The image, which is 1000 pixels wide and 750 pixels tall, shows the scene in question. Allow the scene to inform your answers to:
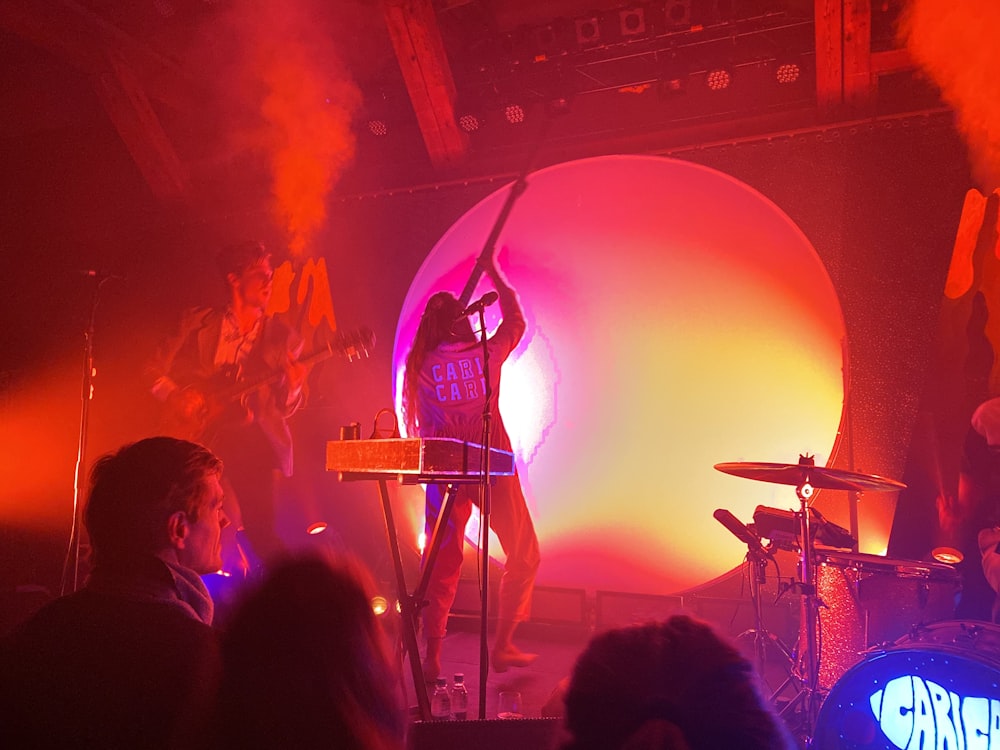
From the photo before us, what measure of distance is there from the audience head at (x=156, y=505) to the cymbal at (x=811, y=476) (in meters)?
2.26

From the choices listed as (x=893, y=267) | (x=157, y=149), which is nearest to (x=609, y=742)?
(x=893, y=267)

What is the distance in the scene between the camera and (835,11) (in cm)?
430

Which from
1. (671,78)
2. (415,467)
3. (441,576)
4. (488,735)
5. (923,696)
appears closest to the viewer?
(488,735)

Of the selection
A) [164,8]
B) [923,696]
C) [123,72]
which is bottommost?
[923,696]

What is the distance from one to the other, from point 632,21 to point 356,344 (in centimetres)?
290

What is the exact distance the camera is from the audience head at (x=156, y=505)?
1.68 meters

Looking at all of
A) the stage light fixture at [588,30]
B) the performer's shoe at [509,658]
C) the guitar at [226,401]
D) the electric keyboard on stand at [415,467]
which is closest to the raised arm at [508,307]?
the guitar at [226,401]

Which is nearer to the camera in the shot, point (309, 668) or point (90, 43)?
point (309, 668)

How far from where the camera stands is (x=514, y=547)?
4828 mm

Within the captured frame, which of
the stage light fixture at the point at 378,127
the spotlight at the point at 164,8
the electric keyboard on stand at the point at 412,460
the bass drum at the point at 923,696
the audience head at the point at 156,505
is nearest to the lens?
the audience head at the point at 156,505

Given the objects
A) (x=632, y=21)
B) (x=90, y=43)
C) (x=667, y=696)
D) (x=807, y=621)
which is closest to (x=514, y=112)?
(x=632, y=21)

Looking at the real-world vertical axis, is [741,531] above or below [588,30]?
below

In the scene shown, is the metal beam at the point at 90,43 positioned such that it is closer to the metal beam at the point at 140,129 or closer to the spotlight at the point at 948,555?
the metal beam at the point at 140,129

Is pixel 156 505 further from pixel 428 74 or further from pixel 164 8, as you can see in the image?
pixel 164 8
